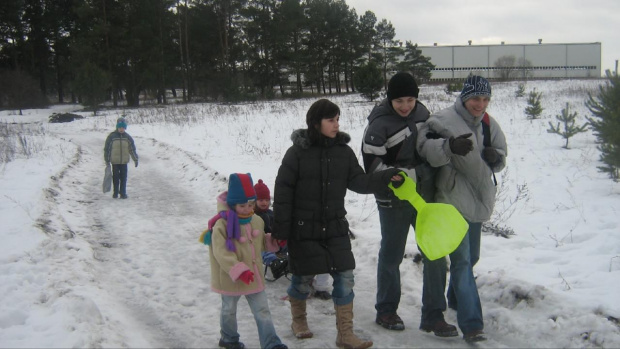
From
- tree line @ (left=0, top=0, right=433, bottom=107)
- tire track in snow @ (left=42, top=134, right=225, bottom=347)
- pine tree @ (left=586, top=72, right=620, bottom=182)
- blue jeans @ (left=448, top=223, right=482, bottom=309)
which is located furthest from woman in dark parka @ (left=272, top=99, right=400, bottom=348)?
tree line @ (left=0, top=0, right=433, bottom=107)

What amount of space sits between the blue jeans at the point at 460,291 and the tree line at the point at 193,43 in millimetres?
38997

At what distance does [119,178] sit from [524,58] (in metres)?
66.3

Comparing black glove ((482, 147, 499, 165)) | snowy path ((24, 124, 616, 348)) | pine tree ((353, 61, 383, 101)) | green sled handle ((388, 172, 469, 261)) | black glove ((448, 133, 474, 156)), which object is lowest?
snowy path ((24, 124, 616, 348))

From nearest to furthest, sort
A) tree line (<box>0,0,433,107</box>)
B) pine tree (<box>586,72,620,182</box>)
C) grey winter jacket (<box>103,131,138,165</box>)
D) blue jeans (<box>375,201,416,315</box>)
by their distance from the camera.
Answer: blue jeans (<box>375,201,416,315</box>), pine tree (<box>586,72,620,182</box>), grey winter jacket (<box>103,131,138,165</box>), tree line (<box>0,0,433,107</box>)

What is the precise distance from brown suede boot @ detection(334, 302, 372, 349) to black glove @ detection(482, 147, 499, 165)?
154 cm

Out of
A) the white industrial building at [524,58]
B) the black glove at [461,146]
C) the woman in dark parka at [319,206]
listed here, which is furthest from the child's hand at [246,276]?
the white industrial building at [524,58]

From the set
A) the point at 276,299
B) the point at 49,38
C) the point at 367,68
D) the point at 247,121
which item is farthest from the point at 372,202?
the point at 49,38

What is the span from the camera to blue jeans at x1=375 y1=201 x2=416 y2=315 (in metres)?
3.85

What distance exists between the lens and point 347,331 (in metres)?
3.65

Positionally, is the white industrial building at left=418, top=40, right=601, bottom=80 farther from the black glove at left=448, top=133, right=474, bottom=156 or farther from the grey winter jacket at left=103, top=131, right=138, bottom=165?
the black glove at left=448, top=133, right=474, bottom=156

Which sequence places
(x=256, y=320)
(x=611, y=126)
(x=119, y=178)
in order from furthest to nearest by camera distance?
1. (x=119, y=178)
2. (x=611, y=126)
3. (x=256, y=320)

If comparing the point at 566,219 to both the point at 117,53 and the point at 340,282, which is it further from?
the point at 117,53

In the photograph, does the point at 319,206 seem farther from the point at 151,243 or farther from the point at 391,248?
the point at 151,243

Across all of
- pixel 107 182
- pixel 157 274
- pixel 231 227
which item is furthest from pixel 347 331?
pixel 107 182
